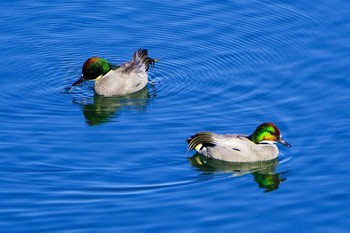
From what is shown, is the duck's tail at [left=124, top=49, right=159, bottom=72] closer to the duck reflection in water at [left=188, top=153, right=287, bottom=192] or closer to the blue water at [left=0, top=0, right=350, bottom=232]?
the blue water at [left=0, top=0, right=350, bottom=232]

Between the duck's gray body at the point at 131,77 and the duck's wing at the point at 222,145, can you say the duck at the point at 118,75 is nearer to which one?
the duck's gray body at the point at 131,77

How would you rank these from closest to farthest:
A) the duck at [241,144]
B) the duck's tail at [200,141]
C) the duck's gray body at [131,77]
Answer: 1. the duck's tail at [200,141]
2. the duck at [241,144]
3. the duck's gray body at [131,77]

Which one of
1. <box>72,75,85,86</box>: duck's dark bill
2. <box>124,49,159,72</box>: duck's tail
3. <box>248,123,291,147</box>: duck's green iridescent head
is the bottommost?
<box>248,123,291,147</box>: duck's green iridescent head

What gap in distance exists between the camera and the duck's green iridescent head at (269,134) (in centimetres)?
2361

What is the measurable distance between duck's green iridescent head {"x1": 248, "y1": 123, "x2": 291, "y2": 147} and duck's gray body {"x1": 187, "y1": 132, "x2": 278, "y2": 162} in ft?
0.41

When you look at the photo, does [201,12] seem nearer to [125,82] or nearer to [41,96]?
[125,82]

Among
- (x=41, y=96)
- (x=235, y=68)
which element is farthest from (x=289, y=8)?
(x=41, y=96)

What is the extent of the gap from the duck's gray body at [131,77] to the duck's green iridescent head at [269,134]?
470 centimetres

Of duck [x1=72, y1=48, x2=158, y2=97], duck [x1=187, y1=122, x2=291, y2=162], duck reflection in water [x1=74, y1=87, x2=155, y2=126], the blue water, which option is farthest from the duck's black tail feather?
duck [x1=187, y1=122, x2=291, y2=162]

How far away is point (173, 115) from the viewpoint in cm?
2548

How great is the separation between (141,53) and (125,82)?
2.66 ft

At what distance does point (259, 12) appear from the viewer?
30.3m

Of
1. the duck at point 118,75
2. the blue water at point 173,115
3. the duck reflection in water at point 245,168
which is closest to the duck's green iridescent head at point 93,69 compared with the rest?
the duck at point 118,75

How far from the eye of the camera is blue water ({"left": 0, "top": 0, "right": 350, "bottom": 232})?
2134cm
